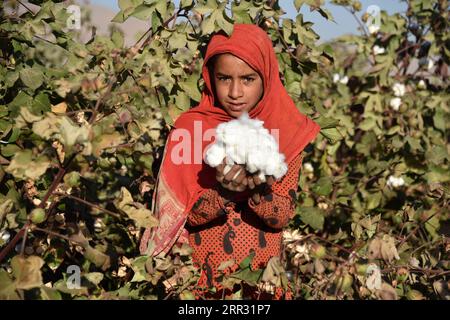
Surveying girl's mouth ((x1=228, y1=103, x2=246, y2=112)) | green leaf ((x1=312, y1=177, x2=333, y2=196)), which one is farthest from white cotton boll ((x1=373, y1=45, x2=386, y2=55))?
girl's mouth ((x1=228, y1=103, x2=246, y2=112))

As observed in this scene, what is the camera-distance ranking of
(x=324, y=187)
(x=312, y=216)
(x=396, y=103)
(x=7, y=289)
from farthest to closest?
(x=396, y=103) < (x=324, y=187) < (x=312, y=216) < (x=7, y=289)

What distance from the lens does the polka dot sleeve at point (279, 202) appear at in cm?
255

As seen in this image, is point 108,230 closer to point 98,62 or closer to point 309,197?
point 98,62

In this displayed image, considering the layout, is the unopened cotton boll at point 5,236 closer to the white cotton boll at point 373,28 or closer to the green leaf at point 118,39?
the green leaf at point 118,39

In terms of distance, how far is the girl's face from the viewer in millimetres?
2645

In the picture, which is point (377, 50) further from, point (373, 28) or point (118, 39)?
point (118, 39)

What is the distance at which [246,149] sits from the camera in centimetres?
227

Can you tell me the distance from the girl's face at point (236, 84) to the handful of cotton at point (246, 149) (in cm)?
34

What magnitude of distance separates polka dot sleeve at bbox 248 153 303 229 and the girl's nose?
321 mm

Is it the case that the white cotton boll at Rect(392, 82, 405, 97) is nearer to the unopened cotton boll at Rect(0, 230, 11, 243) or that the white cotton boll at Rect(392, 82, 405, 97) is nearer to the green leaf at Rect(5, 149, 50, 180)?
the unopened cotton boll at Rect(0, 230, 11, 243)

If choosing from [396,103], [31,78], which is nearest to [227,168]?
[31,78]

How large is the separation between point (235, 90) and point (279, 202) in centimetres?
42

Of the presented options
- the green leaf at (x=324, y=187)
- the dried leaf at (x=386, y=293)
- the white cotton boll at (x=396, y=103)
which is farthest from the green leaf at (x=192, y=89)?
the white cotton boll at (x=396, y=103)
